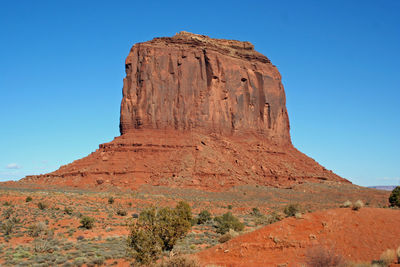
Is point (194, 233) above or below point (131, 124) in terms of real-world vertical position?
below

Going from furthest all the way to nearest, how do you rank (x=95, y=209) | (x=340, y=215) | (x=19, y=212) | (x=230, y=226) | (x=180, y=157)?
(x=180, y=157), (x=95, y=209), (x=19, y=212), (x=230, y=226), (x=340, y=215)

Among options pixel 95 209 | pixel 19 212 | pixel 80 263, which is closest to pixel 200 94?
pixel 95 209

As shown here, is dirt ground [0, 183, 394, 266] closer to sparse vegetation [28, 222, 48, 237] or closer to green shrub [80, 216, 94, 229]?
sparse vegetation [28, 222, 48, 237]

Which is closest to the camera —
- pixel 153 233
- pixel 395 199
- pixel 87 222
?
pixel 153 233

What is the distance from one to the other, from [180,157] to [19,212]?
3344 cm

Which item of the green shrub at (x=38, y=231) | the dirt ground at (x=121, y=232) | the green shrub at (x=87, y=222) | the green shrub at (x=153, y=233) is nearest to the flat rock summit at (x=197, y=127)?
the dirt ground at (x=121, y=232)

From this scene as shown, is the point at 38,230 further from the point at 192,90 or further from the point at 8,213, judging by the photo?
the point at 192,90

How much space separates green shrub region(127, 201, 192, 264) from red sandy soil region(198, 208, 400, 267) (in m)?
1.68

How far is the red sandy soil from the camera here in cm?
1150

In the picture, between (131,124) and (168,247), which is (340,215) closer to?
(168,247)

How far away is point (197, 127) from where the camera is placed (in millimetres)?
68750

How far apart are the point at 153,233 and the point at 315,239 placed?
5.86m

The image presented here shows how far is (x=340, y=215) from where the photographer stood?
13.3m

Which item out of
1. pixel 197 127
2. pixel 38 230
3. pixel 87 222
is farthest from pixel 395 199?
pixel 197 127
